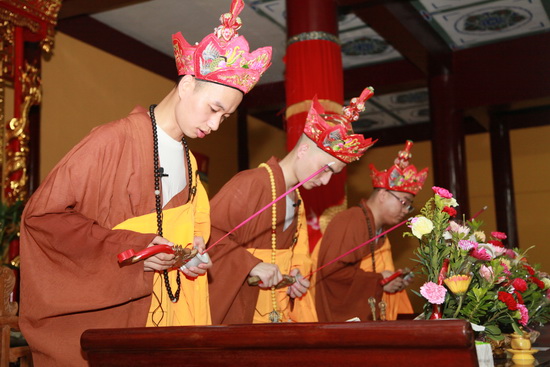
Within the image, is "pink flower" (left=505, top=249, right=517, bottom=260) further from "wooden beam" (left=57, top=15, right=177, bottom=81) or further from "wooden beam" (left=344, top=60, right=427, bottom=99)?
"wooden beam" (left=344, top=60, right=427, bottom=99)

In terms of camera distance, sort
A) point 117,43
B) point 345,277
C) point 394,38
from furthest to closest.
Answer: point 117,43
point 394,38
point 345,277

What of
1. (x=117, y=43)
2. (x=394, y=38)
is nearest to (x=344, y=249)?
(x=394, y=38)

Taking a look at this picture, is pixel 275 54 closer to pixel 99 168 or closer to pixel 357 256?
pixel 357 256

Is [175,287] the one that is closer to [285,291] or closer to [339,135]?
[285,291]

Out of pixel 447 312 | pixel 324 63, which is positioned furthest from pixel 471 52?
pixel 447 312

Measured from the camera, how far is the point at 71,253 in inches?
65.2

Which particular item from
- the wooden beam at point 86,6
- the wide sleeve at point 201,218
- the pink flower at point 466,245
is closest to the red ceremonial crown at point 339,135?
the wide sleeve at point 201,218

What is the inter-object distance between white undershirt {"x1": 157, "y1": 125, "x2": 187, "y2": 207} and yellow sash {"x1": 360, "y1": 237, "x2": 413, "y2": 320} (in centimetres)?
202

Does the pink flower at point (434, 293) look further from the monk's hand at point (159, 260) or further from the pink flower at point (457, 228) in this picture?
the monk's hand at point (159, 260)

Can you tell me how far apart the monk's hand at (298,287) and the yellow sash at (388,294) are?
111 cm

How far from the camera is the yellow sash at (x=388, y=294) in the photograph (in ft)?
12.6

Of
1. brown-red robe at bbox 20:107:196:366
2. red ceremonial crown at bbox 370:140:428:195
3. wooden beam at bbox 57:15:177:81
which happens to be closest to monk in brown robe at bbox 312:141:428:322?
red ceremonial crown at bbox 370:140:428:195

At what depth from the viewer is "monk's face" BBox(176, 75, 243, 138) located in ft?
6.41

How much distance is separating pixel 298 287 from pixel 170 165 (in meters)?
0.99
